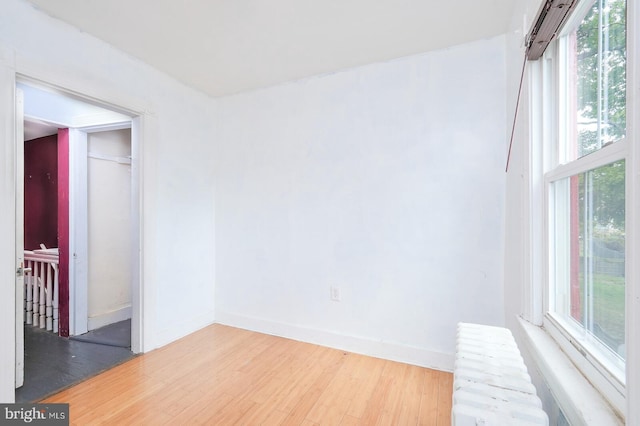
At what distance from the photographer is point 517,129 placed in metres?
1.71

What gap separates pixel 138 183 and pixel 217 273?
1.26m

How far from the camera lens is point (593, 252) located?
101 cm

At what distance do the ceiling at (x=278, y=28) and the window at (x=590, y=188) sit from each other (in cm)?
87

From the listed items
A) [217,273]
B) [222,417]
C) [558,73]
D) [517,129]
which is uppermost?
[558,73]

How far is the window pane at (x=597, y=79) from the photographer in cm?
87

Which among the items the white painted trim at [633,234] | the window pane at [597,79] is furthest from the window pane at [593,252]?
the white painted trim at [633,234]

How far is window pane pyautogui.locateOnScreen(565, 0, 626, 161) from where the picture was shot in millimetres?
867

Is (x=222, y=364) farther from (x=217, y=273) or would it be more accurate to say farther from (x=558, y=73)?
(x=558, y=73)

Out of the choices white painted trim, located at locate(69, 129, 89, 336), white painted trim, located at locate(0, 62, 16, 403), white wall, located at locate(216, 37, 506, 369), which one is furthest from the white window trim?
white painted trim, located at locate(69, 129, 89, 336)

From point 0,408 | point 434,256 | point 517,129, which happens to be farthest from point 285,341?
point 517,129

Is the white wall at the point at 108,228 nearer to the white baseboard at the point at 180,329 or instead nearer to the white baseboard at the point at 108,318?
the white baseboard at the point at 108,318

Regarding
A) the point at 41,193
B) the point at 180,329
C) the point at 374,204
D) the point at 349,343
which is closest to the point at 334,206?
the point at 374,204

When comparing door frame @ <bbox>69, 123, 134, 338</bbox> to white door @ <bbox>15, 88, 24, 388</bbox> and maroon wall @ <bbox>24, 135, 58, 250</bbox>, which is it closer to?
maroon wall @ <bbox>24, 135, 58, 250</bbox>

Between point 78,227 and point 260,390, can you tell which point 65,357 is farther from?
point 260,390
